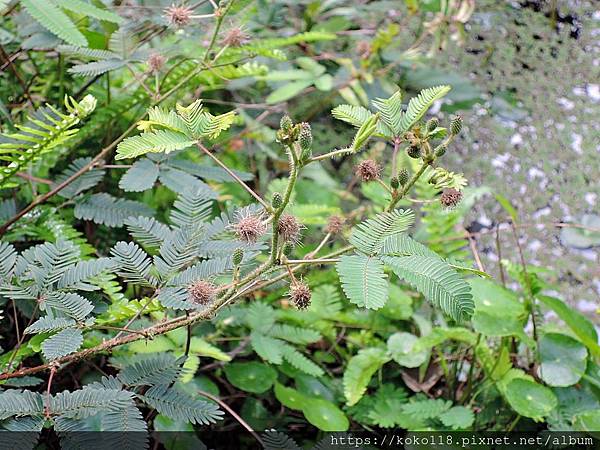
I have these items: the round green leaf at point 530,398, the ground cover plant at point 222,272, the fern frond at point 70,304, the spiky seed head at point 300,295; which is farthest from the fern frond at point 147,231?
the round green leaf at point 530,398

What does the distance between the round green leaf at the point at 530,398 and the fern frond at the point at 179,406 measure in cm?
44

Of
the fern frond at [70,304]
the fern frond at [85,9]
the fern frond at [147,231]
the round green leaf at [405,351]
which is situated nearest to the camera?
the fern frond at [70,304]

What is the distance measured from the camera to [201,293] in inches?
24.2

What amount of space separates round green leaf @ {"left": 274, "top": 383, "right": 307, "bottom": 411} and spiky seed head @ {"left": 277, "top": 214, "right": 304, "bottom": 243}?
0.38 m

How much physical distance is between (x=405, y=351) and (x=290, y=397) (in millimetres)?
191

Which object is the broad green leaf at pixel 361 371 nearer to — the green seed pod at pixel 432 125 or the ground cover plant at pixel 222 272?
the ground cover plant at pixel 222 272

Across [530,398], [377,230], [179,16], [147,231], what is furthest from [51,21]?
[530,398]

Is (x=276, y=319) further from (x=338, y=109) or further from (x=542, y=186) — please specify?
(x=542, y=186)

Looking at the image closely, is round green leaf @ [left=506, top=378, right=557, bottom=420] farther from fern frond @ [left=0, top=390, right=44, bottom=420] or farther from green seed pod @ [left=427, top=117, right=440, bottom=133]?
fern frond @ [left=0, top=390, right=44, bottom=420]

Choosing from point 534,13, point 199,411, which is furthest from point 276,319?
point 534,13

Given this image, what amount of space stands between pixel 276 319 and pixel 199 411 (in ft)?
1.25

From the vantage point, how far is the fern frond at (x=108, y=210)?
88 cm

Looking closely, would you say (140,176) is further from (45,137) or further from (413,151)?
(413,151)

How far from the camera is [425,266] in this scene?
0.58m
